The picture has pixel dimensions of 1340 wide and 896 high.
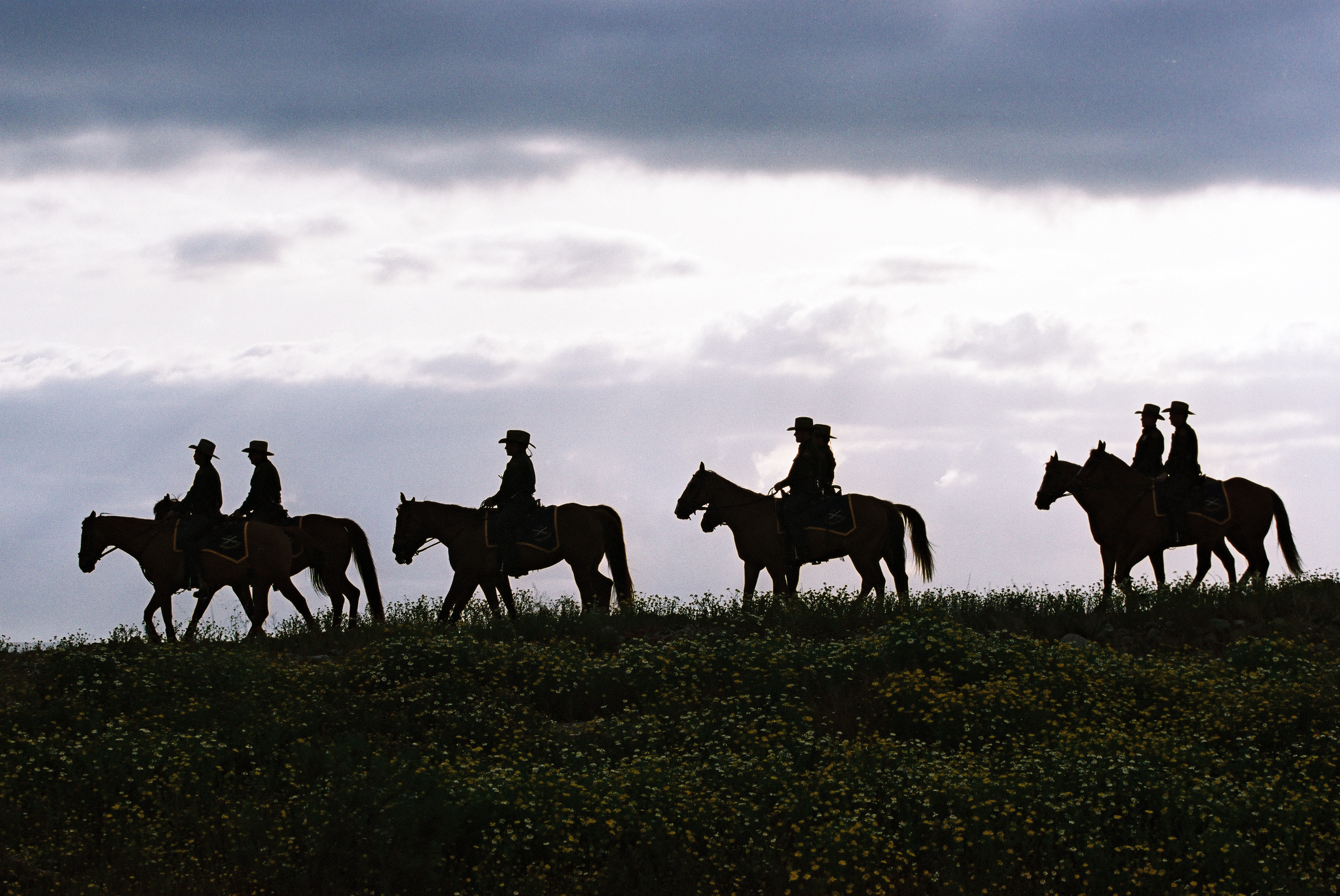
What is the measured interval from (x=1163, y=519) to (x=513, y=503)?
11068mm

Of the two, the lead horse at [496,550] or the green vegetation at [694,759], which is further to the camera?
the lead horse at [496,550]

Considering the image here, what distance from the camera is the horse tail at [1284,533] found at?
24078 millimetres

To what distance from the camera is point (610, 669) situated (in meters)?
17.1

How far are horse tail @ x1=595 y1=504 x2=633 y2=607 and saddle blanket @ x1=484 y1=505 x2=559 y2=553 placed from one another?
0.84 m

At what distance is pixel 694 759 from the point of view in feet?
46.5

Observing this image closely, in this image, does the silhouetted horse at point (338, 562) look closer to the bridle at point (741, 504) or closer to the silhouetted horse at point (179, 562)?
the silhouetted horse at point (179, 562)

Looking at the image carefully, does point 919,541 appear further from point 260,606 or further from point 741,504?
point 260,606

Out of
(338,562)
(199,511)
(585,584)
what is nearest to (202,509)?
(199,511)

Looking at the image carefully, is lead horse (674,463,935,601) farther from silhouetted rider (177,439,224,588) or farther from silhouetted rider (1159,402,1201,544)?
silhouetted rider (177,439,224,588)

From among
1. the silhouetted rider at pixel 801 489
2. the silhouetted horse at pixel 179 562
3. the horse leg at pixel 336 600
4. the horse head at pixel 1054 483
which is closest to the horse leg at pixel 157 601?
the silhouetted horse at pixel 179 562

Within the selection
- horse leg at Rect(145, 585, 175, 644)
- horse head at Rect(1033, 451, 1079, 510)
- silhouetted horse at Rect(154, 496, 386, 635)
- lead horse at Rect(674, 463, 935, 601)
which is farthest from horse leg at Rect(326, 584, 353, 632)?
horse head at Rect(1033, 451, 1079, 510)

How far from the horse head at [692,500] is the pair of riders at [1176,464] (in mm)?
7558

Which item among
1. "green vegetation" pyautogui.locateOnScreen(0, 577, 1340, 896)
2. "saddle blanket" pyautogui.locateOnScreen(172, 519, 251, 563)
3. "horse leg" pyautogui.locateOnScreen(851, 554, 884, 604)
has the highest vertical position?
"saddle blanket" pyautogui.locateOnScreen(172, 519, 251, 563)

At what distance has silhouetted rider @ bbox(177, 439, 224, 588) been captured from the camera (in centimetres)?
2194
